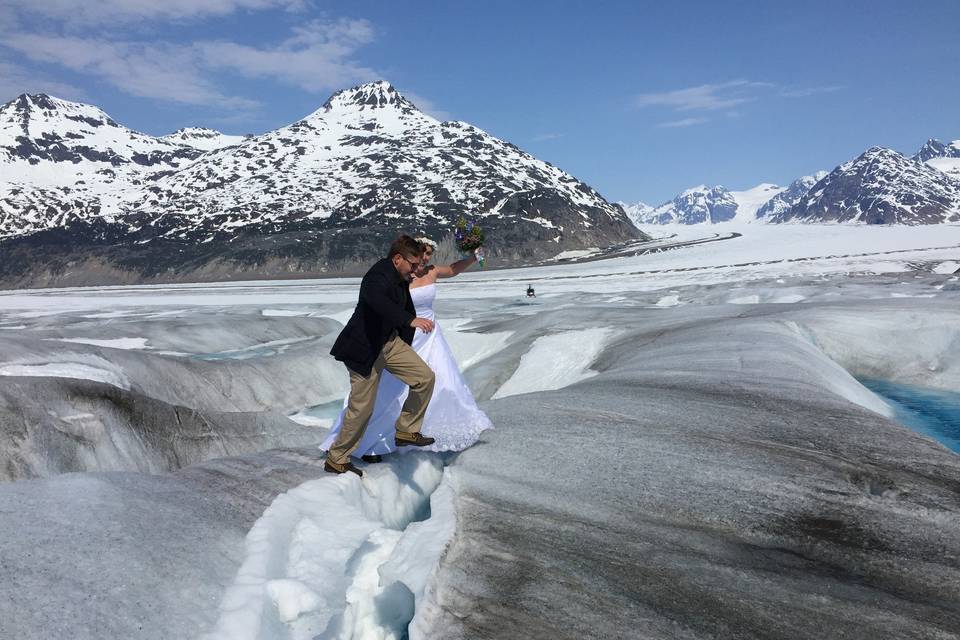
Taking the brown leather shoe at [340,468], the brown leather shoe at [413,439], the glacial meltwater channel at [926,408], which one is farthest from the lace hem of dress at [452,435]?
the glacial meltwater channel at [926,408]

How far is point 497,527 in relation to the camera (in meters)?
6.09

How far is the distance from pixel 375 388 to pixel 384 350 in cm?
48

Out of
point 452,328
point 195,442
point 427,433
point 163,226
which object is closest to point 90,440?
point 195,442

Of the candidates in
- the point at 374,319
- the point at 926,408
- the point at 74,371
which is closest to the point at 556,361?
the point at 926,408

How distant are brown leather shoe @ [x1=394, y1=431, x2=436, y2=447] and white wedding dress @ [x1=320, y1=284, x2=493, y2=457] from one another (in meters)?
0.13

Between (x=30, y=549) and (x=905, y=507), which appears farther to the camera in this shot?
(x=905, y=507)

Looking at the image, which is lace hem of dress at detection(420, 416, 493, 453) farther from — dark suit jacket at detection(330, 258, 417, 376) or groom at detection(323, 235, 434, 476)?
dark suit jacket at detection(330, 258, 417, 376)

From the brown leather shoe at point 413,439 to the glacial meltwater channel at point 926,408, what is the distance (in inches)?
387

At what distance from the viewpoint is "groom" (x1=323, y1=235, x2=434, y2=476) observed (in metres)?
6.86

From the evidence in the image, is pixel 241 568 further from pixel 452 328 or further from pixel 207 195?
pixel 207 195

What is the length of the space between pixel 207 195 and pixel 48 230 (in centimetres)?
4422

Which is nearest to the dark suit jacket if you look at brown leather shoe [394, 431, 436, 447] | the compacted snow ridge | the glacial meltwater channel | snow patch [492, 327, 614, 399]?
brown leather shoe [394, 431, 436, 447]

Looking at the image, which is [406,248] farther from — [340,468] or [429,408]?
[340,468]

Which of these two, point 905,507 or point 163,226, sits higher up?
point 163,226
